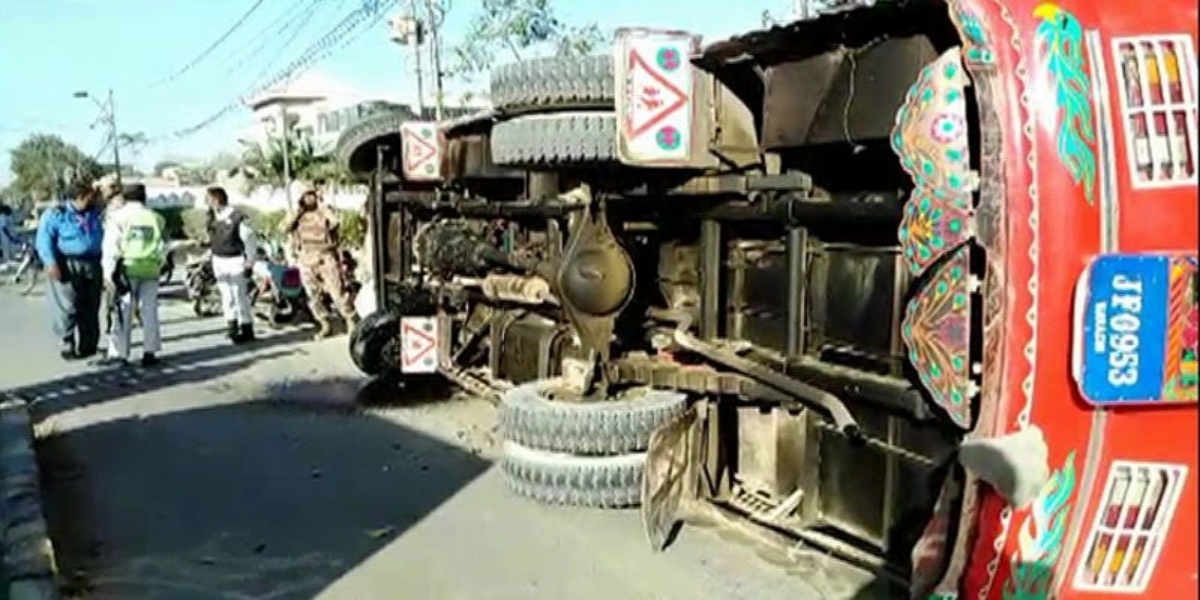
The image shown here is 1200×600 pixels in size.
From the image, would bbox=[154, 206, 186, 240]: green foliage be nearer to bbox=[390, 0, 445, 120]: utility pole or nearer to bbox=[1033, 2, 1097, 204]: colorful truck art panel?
bbox=[390, 0, 445, 120]: utility pole

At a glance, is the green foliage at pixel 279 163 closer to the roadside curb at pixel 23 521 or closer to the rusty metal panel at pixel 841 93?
the roadside curb at pixel 23 521

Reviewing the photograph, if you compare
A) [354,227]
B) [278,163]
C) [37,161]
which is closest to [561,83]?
[354,227]

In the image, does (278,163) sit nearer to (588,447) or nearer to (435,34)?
(435,34)

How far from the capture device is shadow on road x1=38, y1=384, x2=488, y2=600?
5.21 metres

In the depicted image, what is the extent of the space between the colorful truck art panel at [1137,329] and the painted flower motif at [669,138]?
277 centimetres

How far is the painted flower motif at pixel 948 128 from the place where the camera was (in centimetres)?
353

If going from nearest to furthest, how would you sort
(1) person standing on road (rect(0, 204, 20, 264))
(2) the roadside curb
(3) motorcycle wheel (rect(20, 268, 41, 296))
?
(2) the roadside curb → (3) motorcycle wheel (rect(20, 268, 41, 296)) → (1) person standing on road (rect(0, 204, 20, 264))

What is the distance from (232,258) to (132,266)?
5.90ft

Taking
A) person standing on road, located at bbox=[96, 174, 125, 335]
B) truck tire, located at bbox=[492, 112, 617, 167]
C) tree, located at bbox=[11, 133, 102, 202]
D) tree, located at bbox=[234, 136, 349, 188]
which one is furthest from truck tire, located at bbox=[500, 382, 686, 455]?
tree, located at bbox=[11, 133, 102, 202]

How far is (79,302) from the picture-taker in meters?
11.3

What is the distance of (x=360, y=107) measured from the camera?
11172 millimetres

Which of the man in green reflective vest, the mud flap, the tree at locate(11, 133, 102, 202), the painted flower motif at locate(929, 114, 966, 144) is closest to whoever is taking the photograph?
the painted flower motif at locate(929, 114, 966, 144)

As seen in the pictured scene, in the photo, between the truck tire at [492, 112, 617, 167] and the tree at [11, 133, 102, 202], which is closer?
the truck tire at [492, 112, 617, 167]

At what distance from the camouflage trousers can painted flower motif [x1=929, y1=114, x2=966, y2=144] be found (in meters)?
10.1
